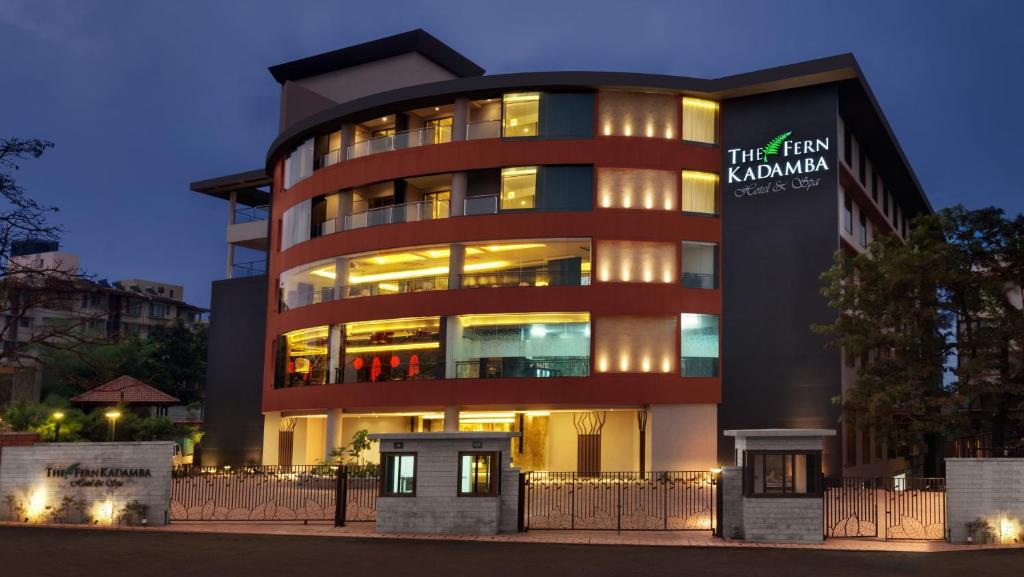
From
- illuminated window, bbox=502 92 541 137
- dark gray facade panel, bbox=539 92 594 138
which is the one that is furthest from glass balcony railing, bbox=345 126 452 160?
dark gray facade panel, bbox=539 92 594 138

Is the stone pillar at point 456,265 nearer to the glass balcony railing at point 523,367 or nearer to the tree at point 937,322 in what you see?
the glass balcony railing at point 523,367

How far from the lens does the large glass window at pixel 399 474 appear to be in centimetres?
2686

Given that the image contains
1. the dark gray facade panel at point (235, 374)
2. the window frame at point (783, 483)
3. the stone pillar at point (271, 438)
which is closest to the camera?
the window frame at point (783, 483)

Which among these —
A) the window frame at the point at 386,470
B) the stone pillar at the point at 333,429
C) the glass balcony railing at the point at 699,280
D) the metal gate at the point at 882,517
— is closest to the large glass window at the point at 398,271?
the stone pillar at the point at 333,429

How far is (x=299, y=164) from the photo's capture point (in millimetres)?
56750

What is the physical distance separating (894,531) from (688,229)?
23.1m

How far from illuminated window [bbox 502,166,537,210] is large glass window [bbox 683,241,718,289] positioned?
7.77 metres

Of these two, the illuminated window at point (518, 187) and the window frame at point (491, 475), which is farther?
the illuminated window at point (518, 187)

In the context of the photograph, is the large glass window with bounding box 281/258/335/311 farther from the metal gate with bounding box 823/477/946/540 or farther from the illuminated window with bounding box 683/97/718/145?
the metal gate with bounding box 823/477/946/540

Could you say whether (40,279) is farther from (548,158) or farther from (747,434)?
(548,158)

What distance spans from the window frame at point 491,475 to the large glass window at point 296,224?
30.2 m

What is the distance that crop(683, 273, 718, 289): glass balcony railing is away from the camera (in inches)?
1858

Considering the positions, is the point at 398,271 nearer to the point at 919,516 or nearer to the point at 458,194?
the point at 458,194

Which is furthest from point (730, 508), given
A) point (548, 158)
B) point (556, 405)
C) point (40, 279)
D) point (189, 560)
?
point (548, 158)
